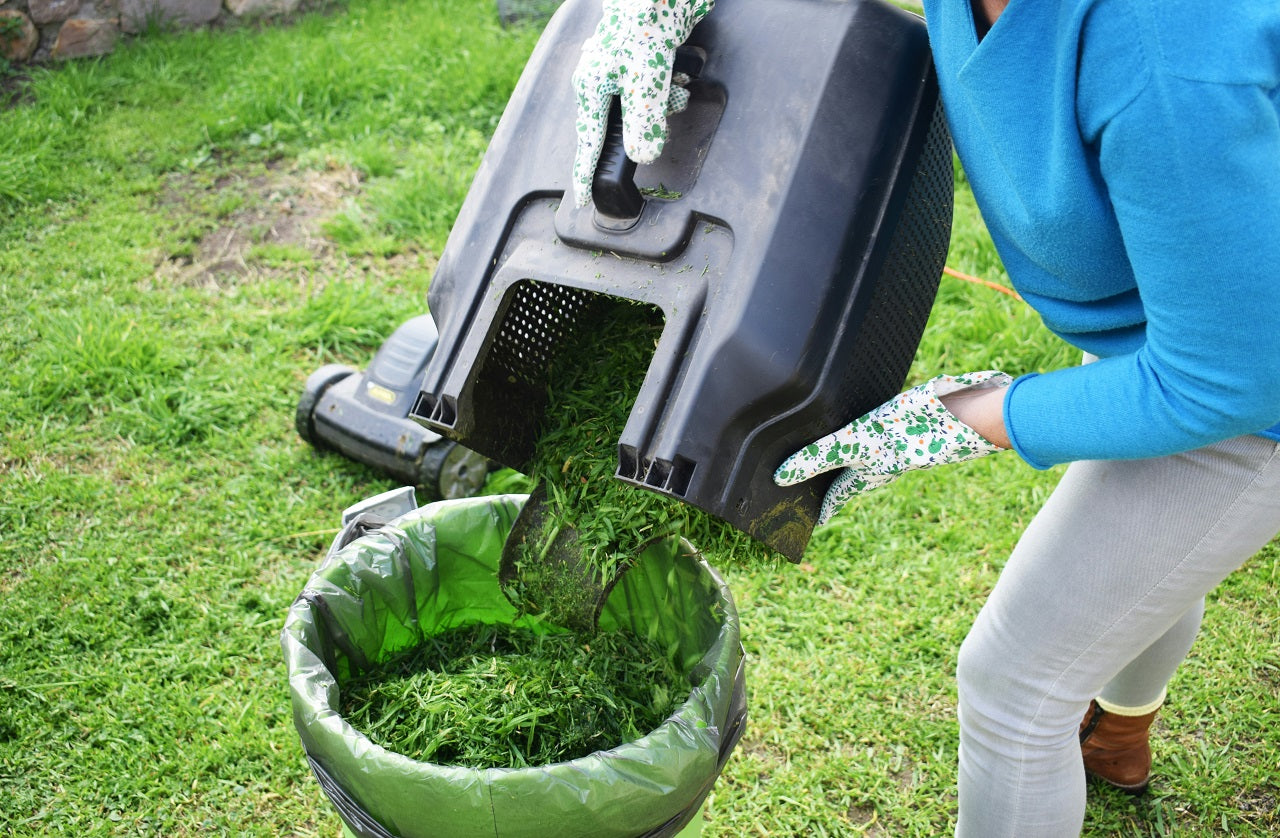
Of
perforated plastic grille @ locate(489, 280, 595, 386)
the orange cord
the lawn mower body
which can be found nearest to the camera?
perforated plastic grille @ locate(489, 280, 595, 386)

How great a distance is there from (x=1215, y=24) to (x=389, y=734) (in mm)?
1467

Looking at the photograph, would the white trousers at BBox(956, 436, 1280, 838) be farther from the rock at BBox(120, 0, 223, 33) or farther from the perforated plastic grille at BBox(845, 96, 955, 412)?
the rock at BBox(120, 0, 223, 33)

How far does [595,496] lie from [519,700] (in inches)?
15.0

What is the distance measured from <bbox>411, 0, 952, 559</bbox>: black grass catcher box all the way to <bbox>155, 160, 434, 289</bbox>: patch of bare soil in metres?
2.26

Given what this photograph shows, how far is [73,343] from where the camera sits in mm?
3205

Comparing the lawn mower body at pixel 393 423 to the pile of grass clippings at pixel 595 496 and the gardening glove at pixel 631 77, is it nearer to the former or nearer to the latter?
the pile of grass clippings at pixel 595 496

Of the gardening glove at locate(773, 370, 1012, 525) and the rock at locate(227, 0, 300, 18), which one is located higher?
the gardening glove at locate(773, 370, 1012, 525)

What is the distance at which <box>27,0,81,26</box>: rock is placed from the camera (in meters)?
4.61

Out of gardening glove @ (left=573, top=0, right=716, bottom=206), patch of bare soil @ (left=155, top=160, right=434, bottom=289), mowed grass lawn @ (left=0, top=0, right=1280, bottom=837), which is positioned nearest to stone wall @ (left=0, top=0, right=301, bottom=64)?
mowed grass lawn @ (left=0, top=0, right=1280, bottom=837)

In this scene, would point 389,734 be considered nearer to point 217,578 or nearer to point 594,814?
point 594,814

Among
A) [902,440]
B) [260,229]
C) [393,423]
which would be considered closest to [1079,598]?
[902,440]

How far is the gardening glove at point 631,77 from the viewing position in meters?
1.38

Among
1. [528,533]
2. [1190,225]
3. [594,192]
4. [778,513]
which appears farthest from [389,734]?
[1190,225]

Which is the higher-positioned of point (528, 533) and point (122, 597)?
point (528, 533)
